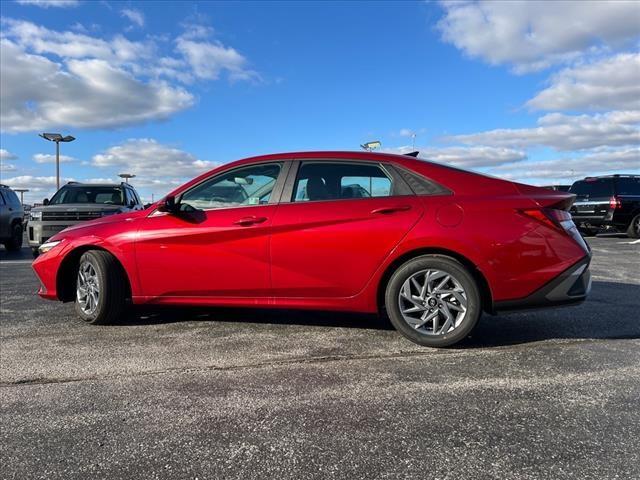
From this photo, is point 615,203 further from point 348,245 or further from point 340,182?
point 348,245

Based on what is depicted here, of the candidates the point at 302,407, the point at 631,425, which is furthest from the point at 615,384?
the point at 302,407

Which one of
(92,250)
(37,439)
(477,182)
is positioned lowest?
(37,439)

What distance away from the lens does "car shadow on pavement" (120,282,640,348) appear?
13.8 feet

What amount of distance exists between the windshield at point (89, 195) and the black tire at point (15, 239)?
273 cm

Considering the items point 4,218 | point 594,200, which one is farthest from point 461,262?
point 594,200

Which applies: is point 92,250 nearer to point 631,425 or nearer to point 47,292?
point 47,292

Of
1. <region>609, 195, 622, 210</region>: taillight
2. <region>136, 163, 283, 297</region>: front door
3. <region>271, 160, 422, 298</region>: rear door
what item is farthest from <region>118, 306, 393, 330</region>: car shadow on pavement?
<region>609, 195, 622, 210</region>: taillight

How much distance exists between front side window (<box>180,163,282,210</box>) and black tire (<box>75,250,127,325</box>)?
90 cm

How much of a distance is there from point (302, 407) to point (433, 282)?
159 centimetres

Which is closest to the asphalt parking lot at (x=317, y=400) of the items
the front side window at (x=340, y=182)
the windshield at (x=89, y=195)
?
the front side window at (x=340, y=182)

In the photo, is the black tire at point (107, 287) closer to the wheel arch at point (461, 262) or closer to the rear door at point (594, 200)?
the wheel arch at point (461, 262)

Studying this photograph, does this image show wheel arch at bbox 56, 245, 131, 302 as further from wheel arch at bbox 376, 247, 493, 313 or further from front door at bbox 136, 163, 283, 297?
wheel arch at bbox 376, 247, 493, 313

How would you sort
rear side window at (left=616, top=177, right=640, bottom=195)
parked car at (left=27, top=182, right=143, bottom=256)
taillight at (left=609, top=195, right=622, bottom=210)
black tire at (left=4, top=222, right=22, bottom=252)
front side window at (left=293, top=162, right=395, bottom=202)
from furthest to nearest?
rear side window at (left=616, top=177, right=640, bottom=195)
taillight at (left=609, top=195, right=622, bottom=210)
black tire at (left=4, top=222, right=22, bottom=252)
parked car at (left=27, top=182, right=143, bottom=256)
front side window at (left=293, top=162, right=395, bottom=202)

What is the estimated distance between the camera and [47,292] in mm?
4926
